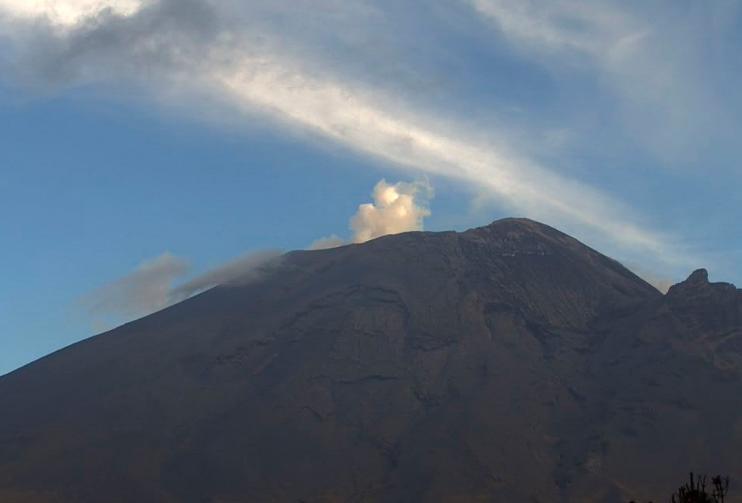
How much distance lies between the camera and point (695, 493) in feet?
295
